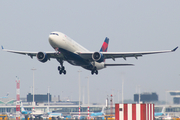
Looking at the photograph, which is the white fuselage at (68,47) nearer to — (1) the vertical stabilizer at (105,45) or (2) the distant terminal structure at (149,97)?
(1) the vertical stabilizer at (105,45)

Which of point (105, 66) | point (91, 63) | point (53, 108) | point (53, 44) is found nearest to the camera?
point (53, 44)

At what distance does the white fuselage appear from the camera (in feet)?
150

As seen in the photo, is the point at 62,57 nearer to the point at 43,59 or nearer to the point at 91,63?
the point at 43,59

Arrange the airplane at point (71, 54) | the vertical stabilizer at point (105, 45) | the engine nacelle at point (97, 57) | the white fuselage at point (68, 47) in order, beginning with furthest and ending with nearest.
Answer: the vertical stabilizer at point (105, 45), the engine nacelle at point (97, 57), the airplane at point (71, 54), the white fuselage at point (68, 47)

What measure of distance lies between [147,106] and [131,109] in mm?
2242

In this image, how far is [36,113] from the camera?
97250 mm

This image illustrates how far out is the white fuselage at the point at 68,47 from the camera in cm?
4581

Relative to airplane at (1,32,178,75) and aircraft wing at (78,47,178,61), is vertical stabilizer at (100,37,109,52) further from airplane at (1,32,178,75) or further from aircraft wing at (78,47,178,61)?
aircraft wing at (78,47,178,61)

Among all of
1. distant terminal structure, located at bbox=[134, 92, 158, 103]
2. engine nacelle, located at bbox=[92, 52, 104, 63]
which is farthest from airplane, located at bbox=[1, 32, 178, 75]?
distant terminal structure, located at bbox=[134, 92, 158, 103]

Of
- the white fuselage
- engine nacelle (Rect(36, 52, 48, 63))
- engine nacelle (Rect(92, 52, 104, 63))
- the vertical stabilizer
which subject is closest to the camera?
the white fuselage

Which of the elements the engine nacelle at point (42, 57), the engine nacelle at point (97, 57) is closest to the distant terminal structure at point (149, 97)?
the engine nacelle at point (97, 57)

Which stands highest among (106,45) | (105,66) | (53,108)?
(106,45)

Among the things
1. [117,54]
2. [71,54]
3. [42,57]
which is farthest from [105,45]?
[42,57]

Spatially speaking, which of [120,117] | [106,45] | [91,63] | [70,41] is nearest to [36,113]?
[106,45]
